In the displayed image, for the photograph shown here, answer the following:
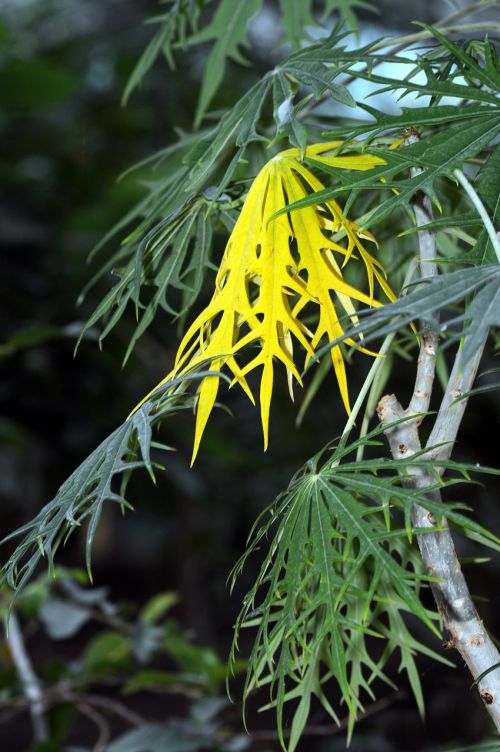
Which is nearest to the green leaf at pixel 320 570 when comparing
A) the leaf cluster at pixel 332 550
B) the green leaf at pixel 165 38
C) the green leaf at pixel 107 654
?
the leaf cluster at pixel 332 550

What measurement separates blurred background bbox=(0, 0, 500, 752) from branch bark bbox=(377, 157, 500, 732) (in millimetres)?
407

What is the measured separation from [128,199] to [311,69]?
3.41ft

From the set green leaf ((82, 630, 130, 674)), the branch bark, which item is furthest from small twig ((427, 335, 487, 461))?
green leaf ((82, 630, 130, 674))

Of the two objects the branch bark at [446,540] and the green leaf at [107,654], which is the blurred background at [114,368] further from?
the branch bark at [446,540]

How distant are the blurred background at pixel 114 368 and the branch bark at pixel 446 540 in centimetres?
41

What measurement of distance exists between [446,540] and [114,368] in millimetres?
839

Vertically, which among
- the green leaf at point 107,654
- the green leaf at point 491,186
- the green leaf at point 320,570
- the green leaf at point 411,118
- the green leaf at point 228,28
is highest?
the green leaf at point 228,28

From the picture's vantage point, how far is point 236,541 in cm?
168

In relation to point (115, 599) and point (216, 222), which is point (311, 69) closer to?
Result: point (216, 222)

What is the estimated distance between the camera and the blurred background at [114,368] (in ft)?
3.82

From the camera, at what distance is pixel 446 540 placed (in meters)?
0.33

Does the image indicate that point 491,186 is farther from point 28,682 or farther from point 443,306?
point 28,682

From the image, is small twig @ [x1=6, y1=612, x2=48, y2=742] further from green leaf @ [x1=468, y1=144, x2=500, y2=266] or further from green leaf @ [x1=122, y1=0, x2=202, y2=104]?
green leaf @ [x1=468, y1=144, x2=500, y2=266]

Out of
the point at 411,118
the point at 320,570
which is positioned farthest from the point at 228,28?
the point at 320,570
